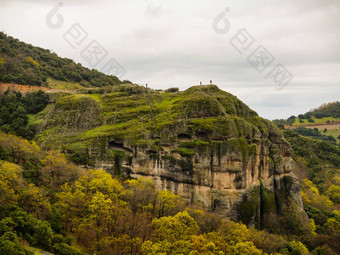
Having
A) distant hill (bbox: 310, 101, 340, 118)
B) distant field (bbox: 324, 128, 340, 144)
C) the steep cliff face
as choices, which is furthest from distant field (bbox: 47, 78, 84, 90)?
distant hill (bbox: 310, 101, 340, 118)

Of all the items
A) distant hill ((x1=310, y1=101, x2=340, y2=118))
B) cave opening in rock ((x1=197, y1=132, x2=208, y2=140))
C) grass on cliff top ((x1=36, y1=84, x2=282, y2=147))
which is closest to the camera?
cave opening in rock ((x1=197, y1=132, x2=208, y2=140))

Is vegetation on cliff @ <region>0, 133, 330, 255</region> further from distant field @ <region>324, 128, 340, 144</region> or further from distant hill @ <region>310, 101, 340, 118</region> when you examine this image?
distant hill @ <region>310, 101, 340, 118</region>

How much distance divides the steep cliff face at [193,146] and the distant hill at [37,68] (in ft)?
83.7

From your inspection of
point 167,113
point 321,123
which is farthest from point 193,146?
point 321,123

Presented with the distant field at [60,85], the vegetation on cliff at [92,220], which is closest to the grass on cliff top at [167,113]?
the vegetation on cliff at [92,220]

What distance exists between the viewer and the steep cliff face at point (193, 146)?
44.7 metres

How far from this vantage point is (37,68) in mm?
84688

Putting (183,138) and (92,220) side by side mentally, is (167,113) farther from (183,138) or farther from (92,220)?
(92,220)

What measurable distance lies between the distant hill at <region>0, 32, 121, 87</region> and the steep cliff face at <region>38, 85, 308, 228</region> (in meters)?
25.5

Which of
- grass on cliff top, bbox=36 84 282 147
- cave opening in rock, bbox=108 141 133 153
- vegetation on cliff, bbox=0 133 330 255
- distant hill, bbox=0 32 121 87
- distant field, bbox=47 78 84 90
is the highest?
distant hill, bbox=0 32 121 87

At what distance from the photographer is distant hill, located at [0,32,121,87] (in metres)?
76.5

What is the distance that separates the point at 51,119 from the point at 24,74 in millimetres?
27650

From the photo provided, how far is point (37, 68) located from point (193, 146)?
58.0 metres

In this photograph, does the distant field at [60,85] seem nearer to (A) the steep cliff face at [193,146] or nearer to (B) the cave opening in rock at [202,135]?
(A) the steep cliff face at [193,146]
